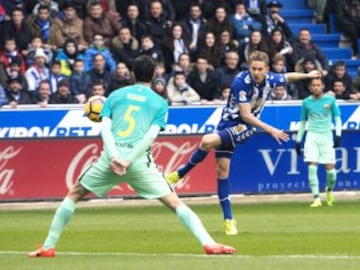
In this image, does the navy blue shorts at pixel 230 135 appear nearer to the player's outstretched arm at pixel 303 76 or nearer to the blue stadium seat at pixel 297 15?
the player's outstretched arm at pixel 303 76

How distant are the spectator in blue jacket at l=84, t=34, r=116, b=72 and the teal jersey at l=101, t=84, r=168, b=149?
48.2ft

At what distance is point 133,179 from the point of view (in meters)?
13.4

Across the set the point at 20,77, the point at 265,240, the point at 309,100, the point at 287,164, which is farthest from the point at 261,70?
the point at 20,77

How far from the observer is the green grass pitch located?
13008 millimetres

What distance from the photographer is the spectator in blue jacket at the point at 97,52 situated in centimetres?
2817

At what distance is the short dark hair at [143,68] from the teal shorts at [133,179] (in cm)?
84

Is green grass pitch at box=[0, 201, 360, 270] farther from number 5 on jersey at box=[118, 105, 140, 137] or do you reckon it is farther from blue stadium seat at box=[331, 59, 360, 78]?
blue stadium seat at box=[331, 59, 360, 78]

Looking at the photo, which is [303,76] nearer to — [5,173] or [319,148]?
[319,148]

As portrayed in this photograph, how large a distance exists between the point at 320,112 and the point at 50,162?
15.7ft

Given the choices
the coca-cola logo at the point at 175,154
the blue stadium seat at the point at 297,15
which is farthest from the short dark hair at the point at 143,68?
the blue stadium seat at the point at 297,15

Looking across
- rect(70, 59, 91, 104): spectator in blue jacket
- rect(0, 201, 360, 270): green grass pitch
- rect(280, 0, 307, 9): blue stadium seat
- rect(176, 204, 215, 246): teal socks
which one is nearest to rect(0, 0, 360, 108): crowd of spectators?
rect(70, 59, 91, 104): spectator in blue jacket

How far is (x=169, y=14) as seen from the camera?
30297mm

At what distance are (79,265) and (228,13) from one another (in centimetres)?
1885

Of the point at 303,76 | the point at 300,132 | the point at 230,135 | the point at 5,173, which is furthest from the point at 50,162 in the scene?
the point at 303,76
